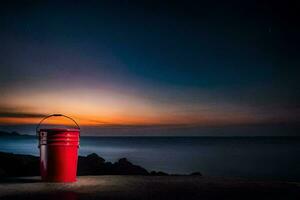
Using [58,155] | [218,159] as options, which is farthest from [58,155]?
[218,159]

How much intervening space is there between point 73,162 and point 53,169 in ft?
0.98

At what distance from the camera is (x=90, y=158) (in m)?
15.3

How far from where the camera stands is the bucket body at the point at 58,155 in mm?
6277

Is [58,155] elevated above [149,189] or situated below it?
above

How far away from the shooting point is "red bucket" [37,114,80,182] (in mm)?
6277

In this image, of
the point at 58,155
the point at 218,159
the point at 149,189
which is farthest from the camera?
the point at 218,159

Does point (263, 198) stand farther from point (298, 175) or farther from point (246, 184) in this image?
point (298, 175)

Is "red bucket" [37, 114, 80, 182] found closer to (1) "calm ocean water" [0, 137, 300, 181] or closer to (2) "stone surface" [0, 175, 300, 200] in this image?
(2) "stone surface" [0, 175, 300, 200]

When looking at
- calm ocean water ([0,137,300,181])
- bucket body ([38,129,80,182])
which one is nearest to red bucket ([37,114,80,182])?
bucket body ([38,129,80,182])

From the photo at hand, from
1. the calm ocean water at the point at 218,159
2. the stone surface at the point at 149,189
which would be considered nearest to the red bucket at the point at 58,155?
the stone surface at the point at 149,189

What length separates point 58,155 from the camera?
248 inches

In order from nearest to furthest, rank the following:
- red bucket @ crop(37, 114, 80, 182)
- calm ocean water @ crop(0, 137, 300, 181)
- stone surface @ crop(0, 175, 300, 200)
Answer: stone surface @ crop(0, 175, 300, 200), red bucket @ crop(37, 114, 80, 182), calm ocean water @ crop(0, 137, 300, 181)

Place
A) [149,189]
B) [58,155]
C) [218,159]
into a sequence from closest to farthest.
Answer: [149,189] → [58,155] → [218,159]

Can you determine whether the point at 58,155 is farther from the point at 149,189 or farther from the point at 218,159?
the point at 218,159
